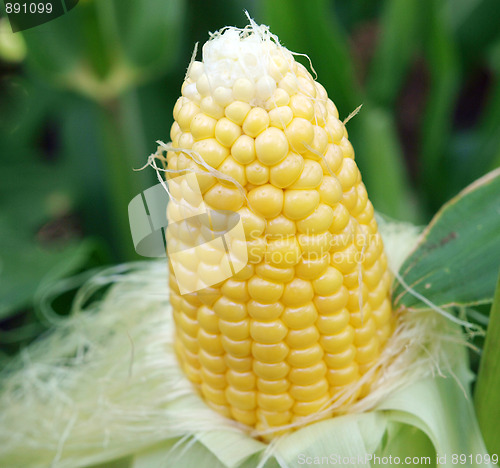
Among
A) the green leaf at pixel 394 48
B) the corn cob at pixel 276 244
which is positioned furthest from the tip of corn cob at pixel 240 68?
the green leaf at pixel 394 48

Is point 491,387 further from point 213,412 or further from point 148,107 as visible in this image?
point 148,107

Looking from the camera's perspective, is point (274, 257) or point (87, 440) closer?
point (274, 257)

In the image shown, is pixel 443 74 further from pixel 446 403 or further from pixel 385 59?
pixel 446 403

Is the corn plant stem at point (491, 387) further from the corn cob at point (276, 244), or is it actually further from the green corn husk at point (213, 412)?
the corn cob at point (276, 244)

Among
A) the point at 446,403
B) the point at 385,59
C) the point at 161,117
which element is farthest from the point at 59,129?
the point at 446,403

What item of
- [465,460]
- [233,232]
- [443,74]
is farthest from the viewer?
[443,74]

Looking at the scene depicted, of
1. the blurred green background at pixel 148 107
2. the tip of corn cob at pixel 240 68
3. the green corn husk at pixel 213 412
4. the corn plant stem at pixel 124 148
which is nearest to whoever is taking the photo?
the tip of corn cob at pixel 240 68
